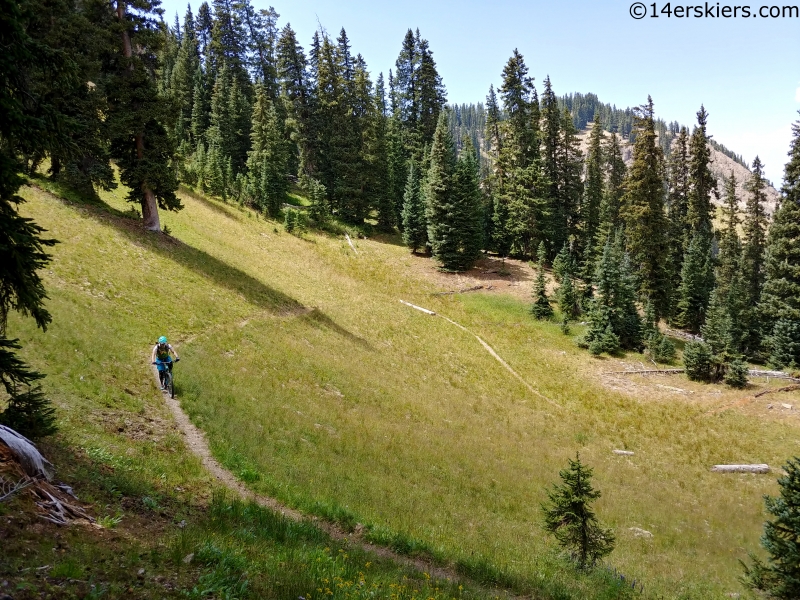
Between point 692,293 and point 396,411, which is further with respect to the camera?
point 692,293

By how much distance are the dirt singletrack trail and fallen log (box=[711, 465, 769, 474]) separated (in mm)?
18606

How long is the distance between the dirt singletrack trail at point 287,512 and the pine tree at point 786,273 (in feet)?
124

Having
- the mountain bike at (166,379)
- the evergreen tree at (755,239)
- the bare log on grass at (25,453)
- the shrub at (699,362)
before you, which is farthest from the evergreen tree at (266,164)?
the evergreen tree at (755,239)

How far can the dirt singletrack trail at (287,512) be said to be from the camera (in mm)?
9000

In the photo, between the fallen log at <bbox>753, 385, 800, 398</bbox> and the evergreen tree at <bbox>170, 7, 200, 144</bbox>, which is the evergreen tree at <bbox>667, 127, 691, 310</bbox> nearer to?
the fallen log at <bbox>753, 385, 800, 398</bbox>

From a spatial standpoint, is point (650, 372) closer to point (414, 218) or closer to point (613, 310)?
point (613, 310)

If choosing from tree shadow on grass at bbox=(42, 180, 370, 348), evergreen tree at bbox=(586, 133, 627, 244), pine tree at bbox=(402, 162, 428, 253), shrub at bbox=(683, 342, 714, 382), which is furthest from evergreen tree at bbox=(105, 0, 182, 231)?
evergreen tree at bbox=(586, 133, 627, 244)

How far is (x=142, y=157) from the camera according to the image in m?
27.1

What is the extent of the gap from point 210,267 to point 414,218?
89.4ft

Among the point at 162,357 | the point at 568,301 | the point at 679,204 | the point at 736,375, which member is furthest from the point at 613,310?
the point at 679,204

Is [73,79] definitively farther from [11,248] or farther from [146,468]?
[146,468]

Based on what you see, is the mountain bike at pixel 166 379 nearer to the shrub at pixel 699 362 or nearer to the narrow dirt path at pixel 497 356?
the narrow dirt path at pixel 497 356

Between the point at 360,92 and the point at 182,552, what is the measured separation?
2438 inches

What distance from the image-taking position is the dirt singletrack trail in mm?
9000
